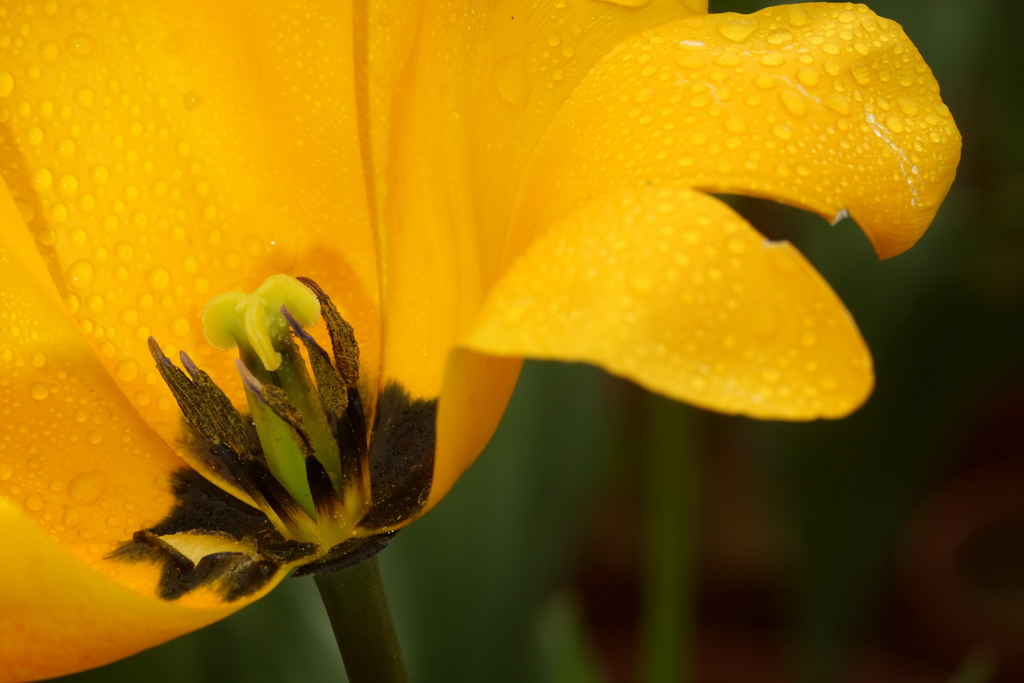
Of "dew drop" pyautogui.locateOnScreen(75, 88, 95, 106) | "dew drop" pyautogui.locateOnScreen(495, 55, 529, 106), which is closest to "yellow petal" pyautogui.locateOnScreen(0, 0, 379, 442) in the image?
"dew drop" pyautogui.locateOnScreen(75, 88, 95, 106)

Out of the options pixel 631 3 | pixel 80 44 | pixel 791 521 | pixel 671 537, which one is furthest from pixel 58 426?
pixel 791 521

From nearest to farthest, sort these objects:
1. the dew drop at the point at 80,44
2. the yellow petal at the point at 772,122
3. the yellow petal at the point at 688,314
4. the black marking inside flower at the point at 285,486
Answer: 1. the yellow petal at the point at 688,314
2. the yellow petal at the point at 772,122
3. the black marking inside flower at the point at 285,486
4. the dew drop at the point at 80,44

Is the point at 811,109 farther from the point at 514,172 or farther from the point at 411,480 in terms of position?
the point at 411,480

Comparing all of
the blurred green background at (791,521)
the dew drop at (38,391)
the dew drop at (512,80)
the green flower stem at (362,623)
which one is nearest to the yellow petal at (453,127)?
the dew drop at (512,80)

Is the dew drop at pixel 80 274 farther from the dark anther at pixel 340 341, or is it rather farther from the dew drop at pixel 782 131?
the dew drop at pixel 782 131

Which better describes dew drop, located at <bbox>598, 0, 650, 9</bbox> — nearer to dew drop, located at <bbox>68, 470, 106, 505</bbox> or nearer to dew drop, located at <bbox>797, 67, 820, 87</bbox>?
dew drop, located at <bbox>797, 67, 820, 87</bbox>

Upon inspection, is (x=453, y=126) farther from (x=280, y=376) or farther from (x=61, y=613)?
(x=61, y=613)

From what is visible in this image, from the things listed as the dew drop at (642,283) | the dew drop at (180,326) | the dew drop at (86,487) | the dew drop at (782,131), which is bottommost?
the dew drop at (86,487)
